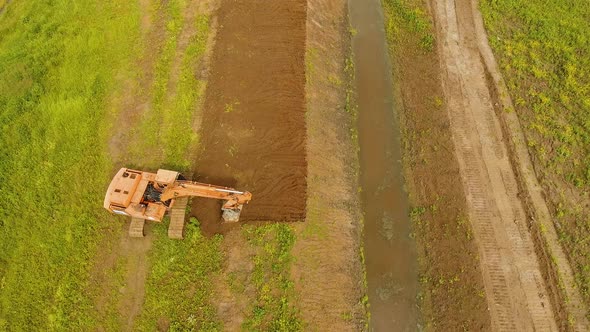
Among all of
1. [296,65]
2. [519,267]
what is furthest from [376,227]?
[296,65]

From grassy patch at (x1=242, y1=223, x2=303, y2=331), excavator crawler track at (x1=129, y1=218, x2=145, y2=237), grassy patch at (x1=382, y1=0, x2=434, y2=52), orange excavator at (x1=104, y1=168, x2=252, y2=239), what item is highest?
grassy patch at (x1=382, y1=0, x2=434, y2=52)

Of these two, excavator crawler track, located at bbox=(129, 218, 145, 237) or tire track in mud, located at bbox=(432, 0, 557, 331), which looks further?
excavator crawler track, located at bbox=(129, 218, 145, 237)

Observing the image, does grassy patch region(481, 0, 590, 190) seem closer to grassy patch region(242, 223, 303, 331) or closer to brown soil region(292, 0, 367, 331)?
brown soil region(292, 0, 367, 331)

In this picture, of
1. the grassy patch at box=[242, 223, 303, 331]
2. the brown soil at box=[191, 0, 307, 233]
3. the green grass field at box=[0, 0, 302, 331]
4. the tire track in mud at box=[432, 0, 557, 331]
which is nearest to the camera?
the grassy patch at box=[242, 223, 303, 331]

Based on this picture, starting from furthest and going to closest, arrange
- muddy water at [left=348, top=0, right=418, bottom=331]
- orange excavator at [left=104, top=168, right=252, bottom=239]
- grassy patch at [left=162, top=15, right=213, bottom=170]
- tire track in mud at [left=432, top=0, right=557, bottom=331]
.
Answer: grassy patch at [left=162, top=15, right=213, bottom=170] → muddy water at [left=348, top=0, right=418, bottom=331] → tire track in mud at [left=432, top=0, right=557, bottom=331] → orange excavator at [left=104, top=168, right=252, bottom=239]

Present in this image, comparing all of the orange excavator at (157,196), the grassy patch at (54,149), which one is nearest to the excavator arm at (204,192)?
the orange excavator at (157,196)

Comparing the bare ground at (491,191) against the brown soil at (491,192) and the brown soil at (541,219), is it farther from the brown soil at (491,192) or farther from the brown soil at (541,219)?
the brown soil at (541,219)

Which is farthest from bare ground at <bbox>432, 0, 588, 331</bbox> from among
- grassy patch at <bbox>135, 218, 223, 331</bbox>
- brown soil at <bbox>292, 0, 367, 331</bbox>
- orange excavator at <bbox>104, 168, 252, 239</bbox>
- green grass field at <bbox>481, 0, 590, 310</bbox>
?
grassy patch at <bbox>135, 218, 223, 331</bbox>
